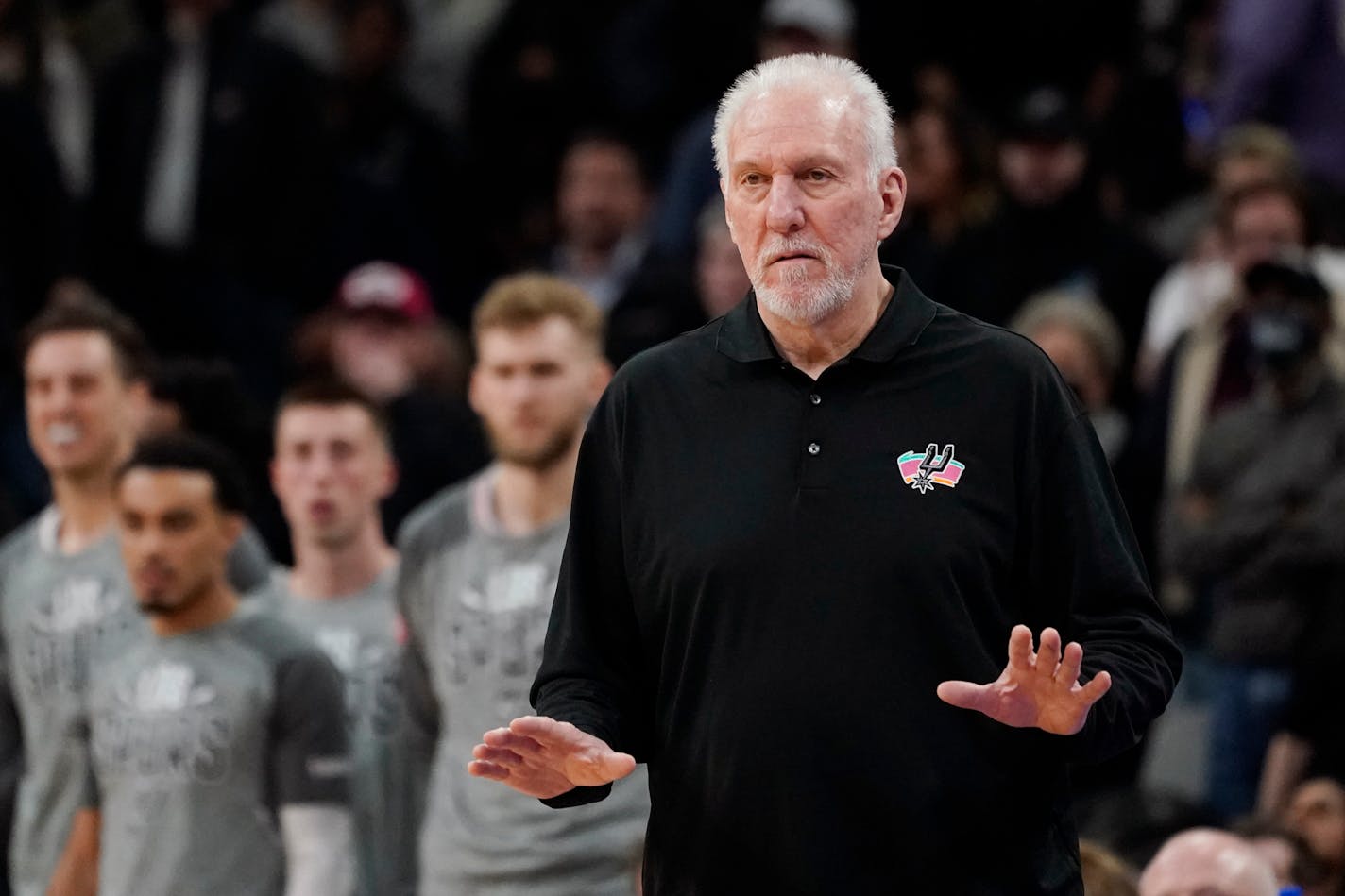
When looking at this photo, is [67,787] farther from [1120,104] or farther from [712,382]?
[1120,104]

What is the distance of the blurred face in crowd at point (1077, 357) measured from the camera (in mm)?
8594

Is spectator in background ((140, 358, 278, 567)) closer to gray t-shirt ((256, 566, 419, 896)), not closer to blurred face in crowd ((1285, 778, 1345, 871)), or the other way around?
gray t-shirt ((256, 566, 419, 896))

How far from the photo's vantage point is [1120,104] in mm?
11211

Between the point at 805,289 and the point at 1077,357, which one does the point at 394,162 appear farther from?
the point at 805,289

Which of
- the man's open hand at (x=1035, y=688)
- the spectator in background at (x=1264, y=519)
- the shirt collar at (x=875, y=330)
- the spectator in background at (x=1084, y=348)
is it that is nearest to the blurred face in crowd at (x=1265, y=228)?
the spectator in background at (x=1084, y=348)

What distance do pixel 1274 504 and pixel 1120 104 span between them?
397 cm

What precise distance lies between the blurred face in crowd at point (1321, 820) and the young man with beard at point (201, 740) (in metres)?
2.65

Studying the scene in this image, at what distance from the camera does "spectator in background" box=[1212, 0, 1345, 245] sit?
10141 millimetres

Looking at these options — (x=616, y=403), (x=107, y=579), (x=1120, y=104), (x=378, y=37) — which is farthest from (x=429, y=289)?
(x=616, y=403)

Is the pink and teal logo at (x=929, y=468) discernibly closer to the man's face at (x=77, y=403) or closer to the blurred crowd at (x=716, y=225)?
the blurred crowd at (x=716, y=225)

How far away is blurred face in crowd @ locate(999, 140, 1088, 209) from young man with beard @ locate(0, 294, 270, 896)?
12.1 feet

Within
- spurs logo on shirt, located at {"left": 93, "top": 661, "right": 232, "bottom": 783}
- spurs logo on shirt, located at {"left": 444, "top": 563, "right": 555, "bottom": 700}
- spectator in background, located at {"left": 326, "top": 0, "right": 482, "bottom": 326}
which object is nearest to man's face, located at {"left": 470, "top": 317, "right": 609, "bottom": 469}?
spurs logo on shirt, located at {"left": 444, "top": 563, "right": 555, "bottom": 700}

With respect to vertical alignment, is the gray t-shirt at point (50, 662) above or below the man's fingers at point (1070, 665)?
below

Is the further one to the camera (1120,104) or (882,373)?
(1120,104)
